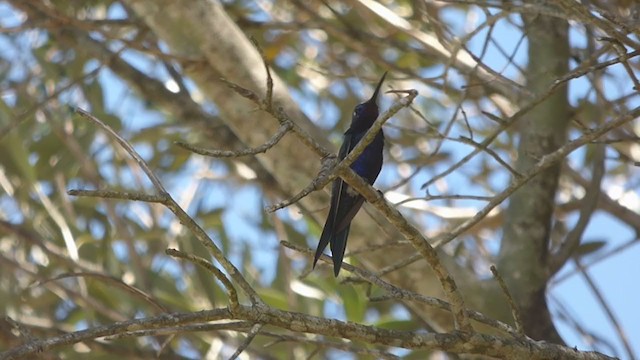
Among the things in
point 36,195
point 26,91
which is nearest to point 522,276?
point 36,195

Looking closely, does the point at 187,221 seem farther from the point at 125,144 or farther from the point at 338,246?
the point at 338,246

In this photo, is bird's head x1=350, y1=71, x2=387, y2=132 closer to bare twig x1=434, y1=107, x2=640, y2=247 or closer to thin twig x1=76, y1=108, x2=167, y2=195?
bare twig x1=434, y1=107, x2=640, y2=247

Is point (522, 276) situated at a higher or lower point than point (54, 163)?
lower

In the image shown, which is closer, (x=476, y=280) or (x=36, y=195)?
(x=476, y=280)

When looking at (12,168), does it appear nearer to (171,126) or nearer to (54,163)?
(54,163)

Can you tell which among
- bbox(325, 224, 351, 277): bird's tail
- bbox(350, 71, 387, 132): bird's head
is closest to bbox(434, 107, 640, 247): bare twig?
bbox(325, 224, 351, 277): bird's tail

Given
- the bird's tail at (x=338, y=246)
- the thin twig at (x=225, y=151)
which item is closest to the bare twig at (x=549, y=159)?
the bird's tail at (x=338, y=246)

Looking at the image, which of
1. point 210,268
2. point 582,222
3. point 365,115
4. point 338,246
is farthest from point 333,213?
point 582,222

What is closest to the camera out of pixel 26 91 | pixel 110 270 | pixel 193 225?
pixel 193 225

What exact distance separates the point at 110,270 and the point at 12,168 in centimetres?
83

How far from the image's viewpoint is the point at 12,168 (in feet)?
18.2

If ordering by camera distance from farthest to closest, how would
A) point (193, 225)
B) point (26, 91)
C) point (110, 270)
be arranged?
point (26, 91), point (110, 270), point (193, 225)

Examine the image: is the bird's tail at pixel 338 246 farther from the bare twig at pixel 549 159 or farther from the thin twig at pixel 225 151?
the thin twig at pixel 225 151

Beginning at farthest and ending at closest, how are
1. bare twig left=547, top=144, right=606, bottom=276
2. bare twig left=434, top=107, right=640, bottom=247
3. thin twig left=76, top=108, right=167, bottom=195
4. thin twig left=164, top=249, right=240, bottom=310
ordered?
bare twig left=547, top=144, right=606, bottom=276 → bare twig left=434, top=107, right=640, bottom=247 → thin twig left=76, top=108, right=167, bottom=195 → thin twig left=164, top=249, right=240, bottom=310
